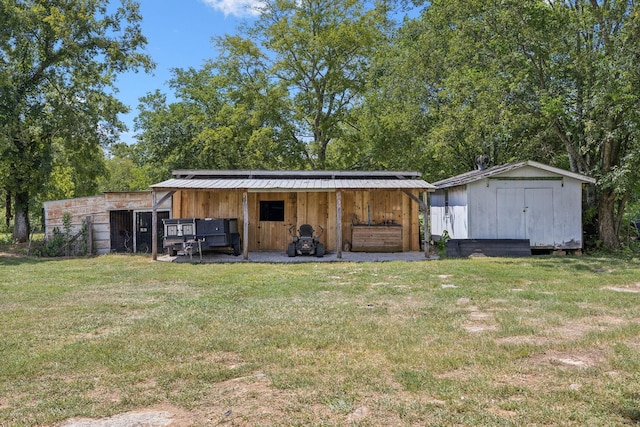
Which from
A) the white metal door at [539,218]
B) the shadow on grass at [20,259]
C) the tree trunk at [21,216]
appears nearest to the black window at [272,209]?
the shadow on grass at [20,259]

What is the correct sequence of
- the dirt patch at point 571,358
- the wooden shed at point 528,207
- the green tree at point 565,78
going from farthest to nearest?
the wooden shed at point 528,207
the green tree at point 565,78
the dirt patch at point 571,358

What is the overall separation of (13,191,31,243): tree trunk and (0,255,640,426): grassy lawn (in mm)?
12135

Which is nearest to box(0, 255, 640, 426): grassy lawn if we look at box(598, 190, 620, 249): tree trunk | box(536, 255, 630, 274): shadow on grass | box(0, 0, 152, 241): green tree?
box(536, 255, 630, 274): shadow on grass

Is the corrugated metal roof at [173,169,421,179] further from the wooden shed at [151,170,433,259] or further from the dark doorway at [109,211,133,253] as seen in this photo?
the dark doorway at [109,211,133,253]

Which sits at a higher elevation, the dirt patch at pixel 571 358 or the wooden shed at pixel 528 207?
the wooden shed at pixel 528 207

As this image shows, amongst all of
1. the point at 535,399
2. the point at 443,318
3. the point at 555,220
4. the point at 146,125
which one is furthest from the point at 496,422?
the point at 146,125

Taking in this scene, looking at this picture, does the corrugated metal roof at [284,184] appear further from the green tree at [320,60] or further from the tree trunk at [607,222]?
the green tree at [320,60]

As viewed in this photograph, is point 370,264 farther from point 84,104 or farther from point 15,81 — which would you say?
point 15,81

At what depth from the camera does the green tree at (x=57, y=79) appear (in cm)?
1678

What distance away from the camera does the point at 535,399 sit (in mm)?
3174

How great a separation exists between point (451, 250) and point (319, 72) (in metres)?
14.4

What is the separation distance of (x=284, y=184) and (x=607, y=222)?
10.3 meters

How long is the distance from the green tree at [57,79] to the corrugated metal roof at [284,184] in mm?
6613

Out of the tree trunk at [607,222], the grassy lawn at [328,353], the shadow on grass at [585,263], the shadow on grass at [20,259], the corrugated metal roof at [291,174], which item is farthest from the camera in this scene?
the corrugated metal roof at [291,174]
